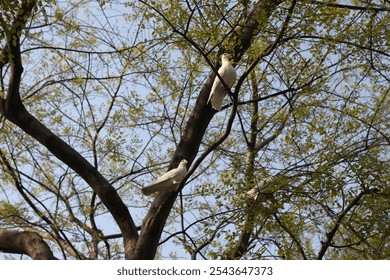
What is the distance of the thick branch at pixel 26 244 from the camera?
19.7 ft

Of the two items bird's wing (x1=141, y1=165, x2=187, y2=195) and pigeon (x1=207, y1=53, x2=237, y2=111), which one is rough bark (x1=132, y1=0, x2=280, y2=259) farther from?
pigeon (x1=207, y1=53, x2=237, y2=111)

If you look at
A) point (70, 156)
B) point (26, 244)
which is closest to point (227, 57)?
point (70, 156)

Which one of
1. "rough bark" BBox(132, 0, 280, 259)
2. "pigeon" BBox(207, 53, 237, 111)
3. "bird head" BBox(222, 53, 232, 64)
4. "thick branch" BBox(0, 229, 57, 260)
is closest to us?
"rough bark" BBox(132, 0, 280, 259)

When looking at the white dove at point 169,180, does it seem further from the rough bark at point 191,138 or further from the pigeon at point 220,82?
the pigeon at point 220,82

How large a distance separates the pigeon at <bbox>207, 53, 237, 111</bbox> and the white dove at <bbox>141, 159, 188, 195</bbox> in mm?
714

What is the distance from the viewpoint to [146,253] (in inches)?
225

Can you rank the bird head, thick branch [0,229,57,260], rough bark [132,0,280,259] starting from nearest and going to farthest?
rough bark [132,0,280,259] < the bird head < thick branch [0,229,57,260]

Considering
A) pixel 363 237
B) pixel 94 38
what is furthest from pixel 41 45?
pixel 363 237

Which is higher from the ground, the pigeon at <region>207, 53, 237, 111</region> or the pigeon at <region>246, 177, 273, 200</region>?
the pigeon at <region>207, 53, 237, 111</region>

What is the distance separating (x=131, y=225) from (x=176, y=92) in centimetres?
206

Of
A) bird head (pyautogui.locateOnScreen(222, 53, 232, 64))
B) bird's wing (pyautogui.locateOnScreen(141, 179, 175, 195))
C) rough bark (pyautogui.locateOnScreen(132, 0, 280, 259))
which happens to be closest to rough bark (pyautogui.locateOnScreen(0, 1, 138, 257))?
rough bark (pyautogui.locateOnScreen(132, 0, 280, 259))

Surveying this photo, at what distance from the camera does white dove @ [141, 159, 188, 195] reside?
5.68 meters

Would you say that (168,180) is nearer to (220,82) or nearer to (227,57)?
(220,82)

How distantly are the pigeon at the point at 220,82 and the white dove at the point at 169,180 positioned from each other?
0.71 m
